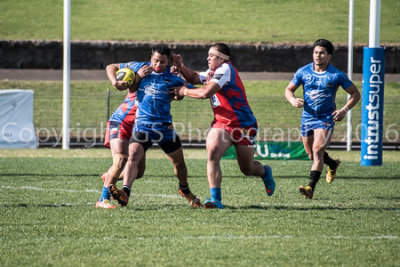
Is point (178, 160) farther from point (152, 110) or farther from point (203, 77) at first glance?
point (203, 77)

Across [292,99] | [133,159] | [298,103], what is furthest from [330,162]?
[133,159]

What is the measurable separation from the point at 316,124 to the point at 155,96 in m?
2.67

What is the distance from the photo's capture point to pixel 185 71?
8445 mm

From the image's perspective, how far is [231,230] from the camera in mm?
6777

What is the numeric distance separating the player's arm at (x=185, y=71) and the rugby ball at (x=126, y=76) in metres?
0.60

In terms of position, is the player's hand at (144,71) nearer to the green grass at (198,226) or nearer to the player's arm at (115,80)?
the player's arm at (115,80)

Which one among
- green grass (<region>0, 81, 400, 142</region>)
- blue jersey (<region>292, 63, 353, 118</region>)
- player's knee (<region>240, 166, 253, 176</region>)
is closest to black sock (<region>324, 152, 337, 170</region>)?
blue jersey (<region>292, 63, 353, 118</region>)

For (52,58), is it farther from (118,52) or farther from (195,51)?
(195,51)

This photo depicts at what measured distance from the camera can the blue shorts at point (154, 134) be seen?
26.7 ft

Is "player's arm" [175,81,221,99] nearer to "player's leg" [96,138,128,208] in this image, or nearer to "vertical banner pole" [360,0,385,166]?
"player's leg" [96,138,128,208]

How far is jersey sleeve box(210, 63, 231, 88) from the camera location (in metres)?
8.09

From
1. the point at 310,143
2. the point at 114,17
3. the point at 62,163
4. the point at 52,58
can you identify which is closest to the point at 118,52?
the point at 52,58

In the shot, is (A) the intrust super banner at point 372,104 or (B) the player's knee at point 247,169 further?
(A) the intrust super banner at point 372,104

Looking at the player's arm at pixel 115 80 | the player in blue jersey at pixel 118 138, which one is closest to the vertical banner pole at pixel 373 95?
the player in blue jersey at pixel 118 138
